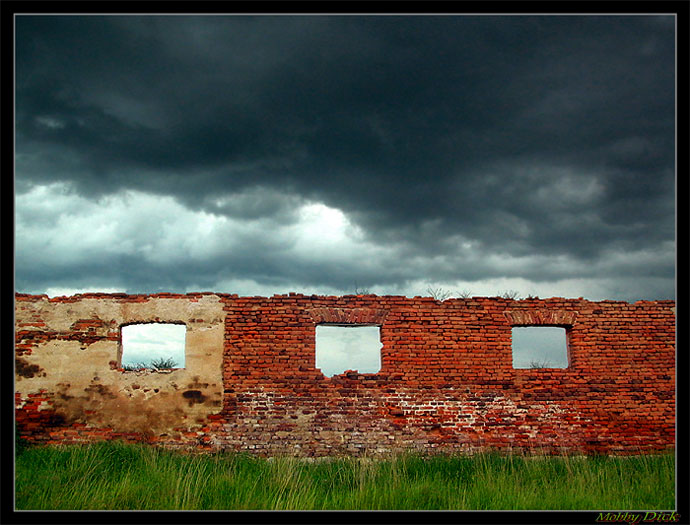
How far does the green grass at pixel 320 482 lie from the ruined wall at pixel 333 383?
0.46 metres

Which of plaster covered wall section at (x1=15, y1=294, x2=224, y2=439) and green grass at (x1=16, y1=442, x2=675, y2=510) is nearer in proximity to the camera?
green grass at (x1=16, y1=442, x2=675, y2=510)

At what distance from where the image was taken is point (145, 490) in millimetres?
6488

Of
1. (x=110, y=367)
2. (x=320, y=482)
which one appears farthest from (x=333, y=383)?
(x=110, y=367)

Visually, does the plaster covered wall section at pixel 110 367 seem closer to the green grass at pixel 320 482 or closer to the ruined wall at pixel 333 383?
the ruined wall at pixel 333 383

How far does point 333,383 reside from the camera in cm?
959

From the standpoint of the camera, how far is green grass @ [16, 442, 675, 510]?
6180mm

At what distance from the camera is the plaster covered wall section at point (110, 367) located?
9.38 metres

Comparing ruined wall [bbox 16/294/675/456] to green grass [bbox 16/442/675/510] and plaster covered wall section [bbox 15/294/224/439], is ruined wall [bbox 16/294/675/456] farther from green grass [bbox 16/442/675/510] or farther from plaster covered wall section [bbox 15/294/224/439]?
green grass [bbox 16/442/675/510]

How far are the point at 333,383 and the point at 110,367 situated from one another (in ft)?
13.9

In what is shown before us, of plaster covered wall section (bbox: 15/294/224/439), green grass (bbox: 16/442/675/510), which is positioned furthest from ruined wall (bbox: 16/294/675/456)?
green grass (bbox: 16/442/675/510)

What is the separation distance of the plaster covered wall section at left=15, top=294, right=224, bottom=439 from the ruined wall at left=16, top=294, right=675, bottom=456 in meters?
0.02

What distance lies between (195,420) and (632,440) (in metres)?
8.42

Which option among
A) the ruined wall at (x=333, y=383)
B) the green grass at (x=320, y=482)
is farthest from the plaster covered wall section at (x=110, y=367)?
the green grass at (x=320, y=482)
